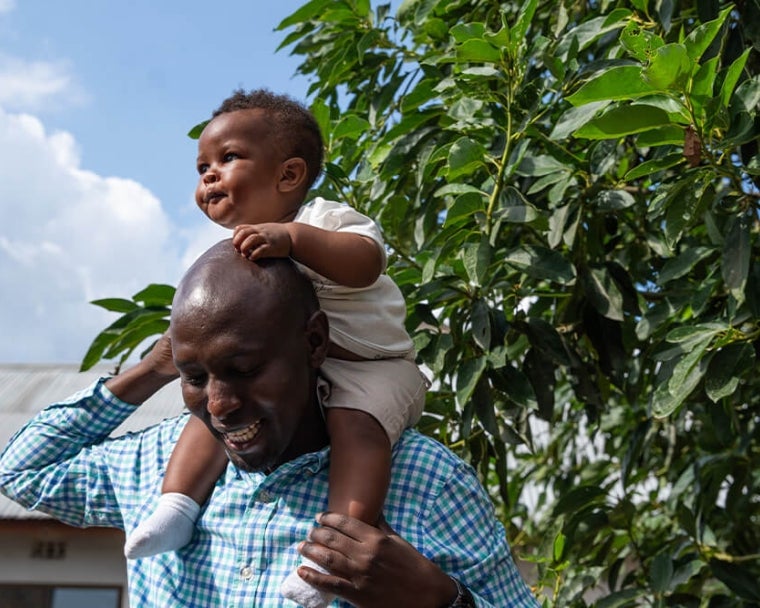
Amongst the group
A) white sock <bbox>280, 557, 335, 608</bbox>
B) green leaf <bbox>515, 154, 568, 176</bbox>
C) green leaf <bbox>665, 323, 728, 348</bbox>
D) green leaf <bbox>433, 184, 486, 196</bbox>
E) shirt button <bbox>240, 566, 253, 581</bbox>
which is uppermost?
green leaf <bbox>515, 154, 568, 176</bbox>

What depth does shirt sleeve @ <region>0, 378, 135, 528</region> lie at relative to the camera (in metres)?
1.79

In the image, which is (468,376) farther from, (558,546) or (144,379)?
(144,379)

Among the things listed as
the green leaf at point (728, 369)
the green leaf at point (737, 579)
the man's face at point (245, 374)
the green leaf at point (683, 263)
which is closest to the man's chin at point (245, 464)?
the man's face at point (245, 374)

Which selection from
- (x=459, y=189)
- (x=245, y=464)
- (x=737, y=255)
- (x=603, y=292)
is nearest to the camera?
(x=245, y=464)

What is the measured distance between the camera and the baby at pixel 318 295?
4.82 feet

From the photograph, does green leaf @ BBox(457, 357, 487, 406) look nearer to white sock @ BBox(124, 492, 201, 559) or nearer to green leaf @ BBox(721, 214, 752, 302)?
green leaf @ BBox(721, 214, 752, 302)

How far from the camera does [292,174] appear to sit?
1.69 metres

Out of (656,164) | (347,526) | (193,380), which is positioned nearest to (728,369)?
(656,164)

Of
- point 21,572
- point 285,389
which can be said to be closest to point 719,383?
point 285,389

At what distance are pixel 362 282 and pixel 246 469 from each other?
0.31 m

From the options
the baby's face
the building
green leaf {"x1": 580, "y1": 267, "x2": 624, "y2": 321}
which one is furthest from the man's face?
the building

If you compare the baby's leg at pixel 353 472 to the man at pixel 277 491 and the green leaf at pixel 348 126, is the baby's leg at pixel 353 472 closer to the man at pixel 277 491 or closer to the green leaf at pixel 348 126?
the man at pixel 277 491

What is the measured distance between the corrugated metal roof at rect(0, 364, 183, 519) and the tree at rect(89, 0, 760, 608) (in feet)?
13.7

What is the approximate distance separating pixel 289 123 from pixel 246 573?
2.28 ft
